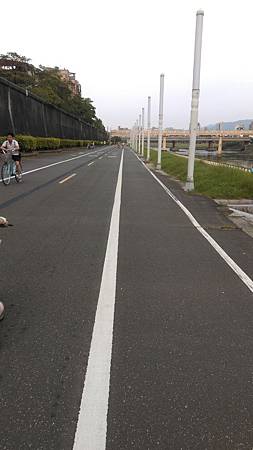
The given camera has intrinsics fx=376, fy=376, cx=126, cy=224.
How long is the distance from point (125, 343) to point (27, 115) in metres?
36.6

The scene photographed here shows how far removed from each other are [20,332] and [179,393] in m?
1.59

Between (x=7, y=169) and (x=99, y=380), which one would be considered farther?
(x=7, y=169)

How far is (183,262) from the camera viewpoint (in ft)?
18.4

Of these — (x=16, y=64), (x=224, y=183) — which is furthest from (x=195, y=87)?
(x=16, y=64)

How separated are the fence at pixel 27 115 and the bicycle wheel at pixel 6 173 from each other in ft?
52.6

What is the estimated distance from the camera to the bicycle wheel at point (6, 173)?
552 inches

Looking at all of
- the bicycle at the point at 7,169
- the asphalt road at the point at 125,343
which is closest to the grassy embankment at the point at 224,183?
the asphalt road at the point at 125,343

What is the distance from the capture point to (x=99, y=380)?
9.30 ft

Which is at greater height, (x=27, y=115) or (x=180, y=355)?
(x=27, y=115)

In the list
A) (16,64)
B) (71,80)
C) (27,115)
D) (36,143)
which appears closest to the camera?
(36,143)

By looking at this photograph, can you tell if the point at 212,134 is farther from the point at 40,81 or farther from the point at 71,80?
the point at 40,81

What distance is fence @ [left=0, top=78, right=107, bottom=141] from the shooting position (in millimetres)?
29984

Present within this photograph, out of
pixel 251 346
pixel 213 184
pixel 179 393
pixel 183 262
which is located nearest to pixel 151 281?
pixel 183 262

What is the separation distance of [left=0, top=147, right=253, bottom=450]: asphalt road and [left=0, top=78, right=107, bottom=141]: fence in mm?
25937
